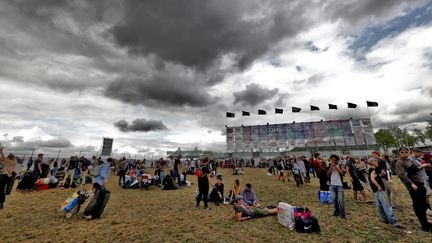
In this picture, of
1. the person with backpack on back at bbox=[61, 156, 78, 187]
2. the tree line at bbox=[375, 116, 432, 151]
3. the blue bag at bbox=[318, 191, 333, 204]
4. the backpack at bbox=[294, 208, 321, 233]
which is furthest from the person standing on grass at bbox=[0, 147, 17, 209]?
the tree line at bbox=[375, 116, 432, 151]

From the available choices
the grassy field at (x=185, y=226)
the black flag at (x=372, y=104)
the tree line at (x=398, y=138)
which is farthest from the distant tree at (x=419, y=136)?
the grassy field at (x=185, y=226)

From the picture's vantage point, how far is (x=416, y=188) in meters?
4.98

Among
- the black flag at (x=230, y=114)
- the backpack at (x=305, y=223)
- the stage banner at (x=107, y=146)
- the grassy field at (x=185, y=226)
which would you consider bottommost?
the grassy field at (x=185, y=226)

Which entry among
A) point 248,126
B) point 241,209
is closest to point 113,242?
point 241,209

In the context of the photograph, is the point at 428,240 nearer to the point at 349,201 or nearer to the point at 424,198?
the point at 424,198

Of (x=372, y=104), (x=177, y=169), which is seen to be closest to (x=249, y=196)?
(x=177, y=169)

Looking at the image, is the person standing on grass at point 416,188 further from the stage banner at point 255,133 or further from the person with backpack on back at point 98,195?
the stage banner at point 255,133

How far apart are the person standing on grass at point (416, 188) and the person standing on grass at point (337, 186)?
5.01ft

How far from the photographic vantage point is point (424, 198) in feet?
16.3

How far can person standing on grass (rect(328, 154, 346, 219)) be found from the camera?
6.38 m

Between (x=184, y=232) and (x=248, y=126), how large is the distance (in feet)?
195

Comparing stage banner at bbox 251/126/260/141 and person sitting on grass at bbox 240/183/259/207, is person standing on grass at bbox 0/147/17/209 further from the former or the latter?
stage banner at bbox 251/126/260/141

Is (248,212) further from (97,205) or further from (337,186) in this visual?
(97,205)

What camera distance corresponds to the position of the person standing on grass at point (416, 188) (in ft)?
16.4
